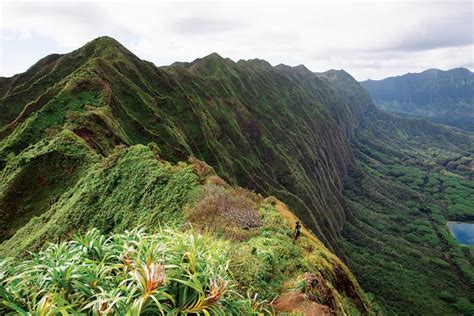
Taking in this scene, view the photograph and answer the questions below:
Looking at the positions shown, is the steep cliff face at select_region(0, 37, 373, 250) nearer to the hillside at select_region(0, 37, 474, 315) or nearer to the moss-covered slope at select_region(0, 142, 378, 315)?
the hillside at select_region(0, 37, 474, 315)

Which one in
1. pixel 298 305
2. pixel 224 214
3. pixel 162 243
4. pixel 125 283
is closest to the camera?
pixel 125 283

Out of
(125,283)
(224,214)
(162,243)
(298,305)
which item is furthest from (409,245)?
(125,283)

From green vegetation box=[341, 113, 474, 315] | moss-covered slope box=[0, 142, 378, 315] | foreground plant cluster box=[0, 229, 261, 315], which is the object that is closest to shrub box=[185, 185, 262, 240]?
moss-covered slope box=[0, 142, 378, 315]

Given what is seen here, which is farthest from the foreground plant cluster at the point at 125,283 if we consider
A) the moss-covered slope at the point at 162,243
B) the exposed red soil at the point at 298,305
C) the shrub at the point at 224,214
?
the shrub at the point at 224,214

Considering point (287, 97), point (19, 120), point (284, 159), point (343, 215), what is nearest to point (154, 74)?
point (19, 120)

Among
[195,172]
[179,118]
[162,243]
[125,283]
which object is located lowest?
[195,172]

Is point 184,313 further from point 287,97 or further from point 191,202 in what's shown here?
point 287,97

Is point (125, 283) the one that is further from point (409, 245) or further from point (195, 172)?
point (409, 245)
